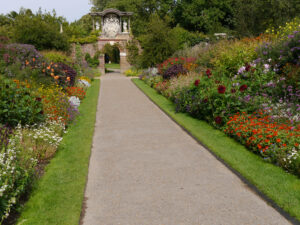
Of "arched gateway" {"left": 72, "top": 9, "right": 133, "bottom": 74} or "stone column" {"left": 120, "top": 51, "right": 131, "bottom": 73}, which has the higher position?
"arched gateway" {"left": 72, "top": 9, "right": 133, "bottom": 74}

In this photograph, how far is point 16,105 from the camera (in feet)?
22.5

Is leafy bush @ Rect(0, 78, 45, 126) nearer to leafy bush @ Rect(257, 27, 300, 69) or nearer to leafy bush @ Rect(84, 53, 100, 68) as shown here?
leafy bush @ Rect(257, 27, 300, 69)

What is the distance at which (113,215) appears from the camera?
13.7 feet

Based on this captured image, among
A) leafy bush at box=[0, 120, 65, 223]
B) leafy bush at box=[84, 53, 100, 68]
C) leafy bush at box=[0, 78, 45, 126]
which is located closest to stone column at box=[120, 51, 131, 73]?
leafy bush at box=[84, 53, 100, 68]

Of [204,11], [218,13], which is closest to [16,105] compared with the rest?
[204,11]

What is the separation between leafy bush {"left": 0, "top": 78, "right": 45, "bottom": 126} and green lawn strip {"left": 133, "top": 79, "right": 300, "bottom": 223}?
13.5 feet

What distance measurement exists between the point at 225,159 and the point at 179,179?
1392 mm

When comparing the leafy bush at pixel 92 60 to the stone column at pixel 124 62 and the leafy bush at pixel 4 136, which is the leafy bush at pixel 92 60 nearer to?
the stone column at pixel 124 62

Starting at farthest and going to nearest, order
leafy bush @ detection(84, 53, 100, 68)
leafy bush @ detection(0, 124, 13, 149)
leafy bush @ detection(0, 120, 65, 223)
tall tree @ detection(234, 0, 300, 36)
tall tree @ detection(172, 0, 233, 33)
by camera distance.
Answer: tall tree @ detection(172, 0, 233, 33), leafy bush @ detection(84, 53, 100, 68), tall tree @ detection(234, 0, 300, 36), leafy bush @ detection(0, 124, 13, 149), leafy bush @ detection(0, 120, 65, 223)

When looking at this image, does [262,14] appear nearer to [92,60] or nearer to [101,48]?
[101,48]

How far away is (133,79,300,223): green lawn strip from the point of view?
4.54 metres

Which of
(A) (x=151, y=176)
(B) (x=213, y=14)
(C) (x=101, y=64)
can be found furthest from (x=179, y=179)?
(B) (x=213, y=14)

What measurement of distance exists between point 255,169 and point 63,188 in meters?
3.45

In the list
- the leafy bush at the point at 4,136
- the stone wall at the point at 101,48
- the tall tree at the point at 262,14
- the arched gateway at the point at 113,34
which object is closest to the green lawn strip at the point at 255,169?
the leafy bush at the point at 4,136
